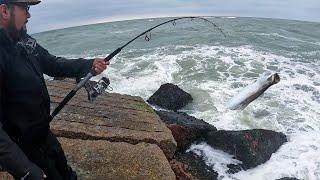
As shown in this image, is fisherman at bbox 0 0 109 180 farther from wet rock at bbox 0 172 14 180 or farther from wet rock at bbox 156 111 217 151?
wet rock at bbox 156 111 217 151

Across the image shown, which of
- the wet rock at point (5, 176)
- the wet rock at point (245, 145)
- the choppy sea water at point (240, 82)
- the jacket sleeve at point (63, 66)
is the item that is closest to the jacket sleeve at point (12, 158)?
the jacket sleeve at point (63, 66)

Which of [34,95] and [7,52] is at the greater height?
[7,52]

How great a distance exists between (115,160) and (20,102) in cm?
A: 176

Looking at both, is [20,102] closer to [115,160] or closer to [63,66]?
[63,66]

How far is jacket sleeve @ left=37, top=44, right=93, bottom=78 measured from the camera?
2.95 meters

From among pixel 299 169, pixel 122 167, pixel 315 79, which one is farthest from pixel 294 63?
pixel 122 167

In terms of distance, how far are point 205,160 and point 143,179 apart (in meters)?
2.61

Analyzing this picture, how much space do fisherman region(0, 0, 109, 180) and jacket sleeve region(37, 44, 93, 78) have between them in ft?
0.52

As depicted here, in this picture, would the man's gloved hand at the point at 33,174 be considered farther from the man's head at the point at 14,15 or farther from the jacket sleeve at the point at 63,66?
the jacket sleeve at the point at 63,66

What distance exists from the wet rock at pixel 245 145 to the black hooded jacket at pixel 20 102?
4264 mm

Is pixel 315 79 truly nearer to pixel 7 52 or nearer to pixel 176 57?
pixel 176 57

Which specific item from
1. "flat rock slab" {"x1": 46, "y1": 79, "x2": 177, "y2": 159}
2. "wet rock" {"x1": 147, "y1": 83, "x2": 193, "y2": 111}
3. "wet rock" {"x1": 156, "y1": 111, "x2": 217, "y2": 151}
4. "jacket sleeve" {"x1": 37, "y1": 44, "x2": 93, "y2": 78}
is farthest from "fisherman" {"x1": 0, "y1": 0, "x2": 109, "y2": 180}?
"wet rock" {"x1": 147, "y1": 83, "x2": 193, "y2": 111}

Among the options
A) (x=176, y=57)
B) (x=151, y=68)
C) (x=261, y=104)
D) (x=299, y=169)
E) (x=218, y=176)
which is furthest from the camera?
(x=176, y=57)

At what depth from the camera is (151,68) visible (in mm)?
15398
